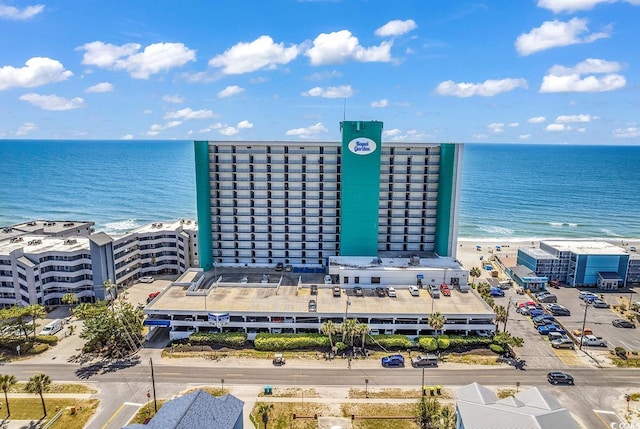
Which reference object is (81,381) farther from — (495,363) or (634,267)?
(634,267)

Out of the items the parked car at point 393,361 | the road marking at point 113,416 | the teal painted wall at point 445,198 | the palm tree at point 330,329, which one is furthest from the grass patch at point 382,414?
the teal painted wall at point 445,198

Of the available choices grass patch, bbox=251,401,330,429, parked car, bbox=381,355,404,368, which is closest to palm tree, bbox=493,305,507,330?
parked car, bbox=381,355,404,368

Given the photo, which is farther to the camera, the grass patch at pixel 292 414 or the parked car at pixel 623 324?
the parked car at pixel 623 324

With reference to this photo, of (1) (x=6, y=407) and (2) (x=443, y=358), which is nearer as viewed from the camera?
(1) (x=6, y=407)

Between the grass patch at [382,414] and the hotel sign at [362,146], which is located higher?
the hotel sign at [362,146]

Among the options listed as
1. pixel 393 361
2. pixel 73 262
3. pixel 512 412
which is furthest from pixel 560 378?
pixel 73 262

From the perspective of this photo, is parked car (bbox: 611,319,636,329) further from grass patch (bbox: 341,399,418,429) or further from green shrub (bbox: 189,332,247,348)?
green shrub (bbox: 189,332,247,348)

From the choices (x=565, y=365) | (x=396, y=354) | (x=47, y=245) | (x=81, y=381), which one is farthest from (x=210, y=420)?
(x=47, y=245)

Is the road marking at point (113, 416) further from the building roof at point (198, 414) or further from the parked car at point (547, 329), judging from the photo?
the parked car at point (547, 329)
